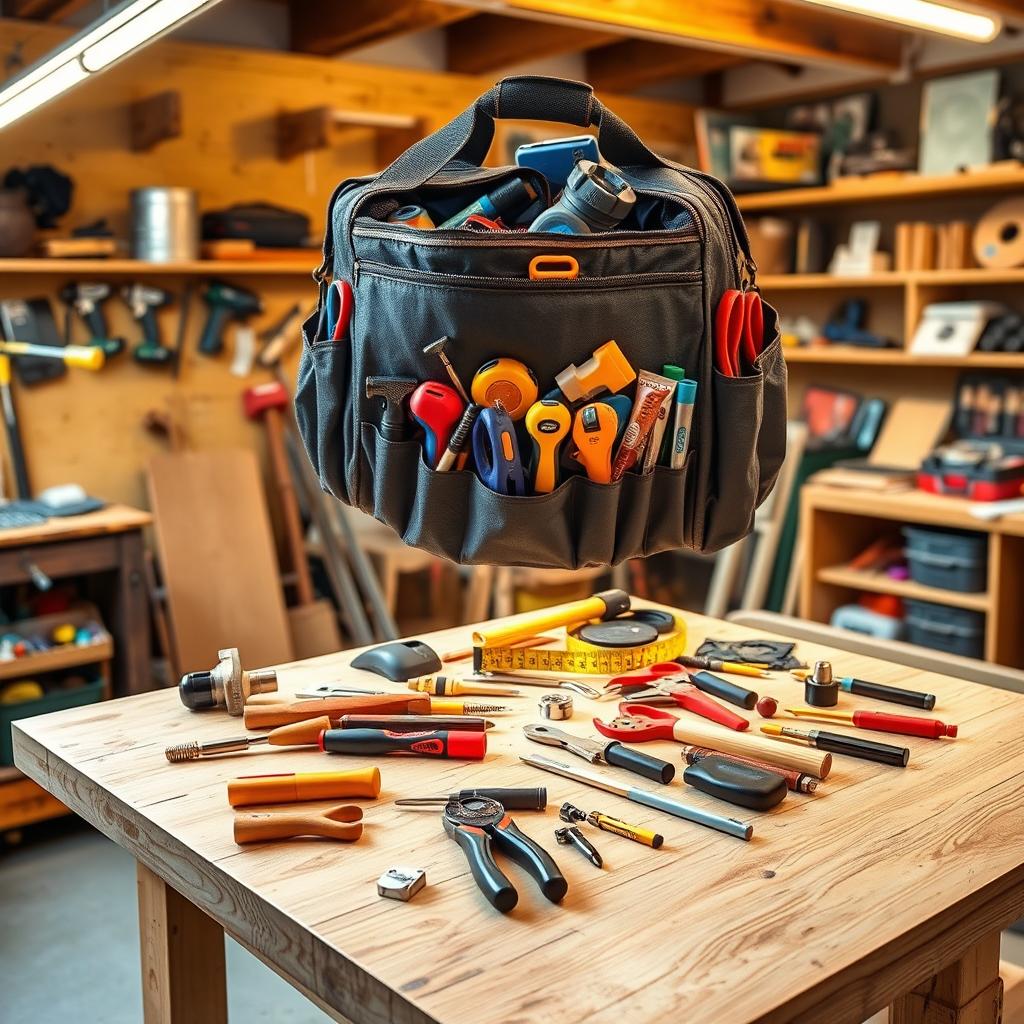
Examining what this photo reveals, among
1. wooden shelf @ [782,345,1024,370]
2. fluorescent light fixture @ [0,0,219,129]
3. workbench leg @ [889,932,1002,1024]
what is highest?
fluorescent light fixture @ [0,0,219,129]

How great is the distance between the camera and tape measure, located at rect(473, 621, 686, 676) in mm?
1857

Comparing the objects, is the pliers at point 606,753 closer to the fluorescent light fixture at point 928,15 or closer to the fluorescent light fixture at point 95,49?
the fluorescent light fixture at point 95,49

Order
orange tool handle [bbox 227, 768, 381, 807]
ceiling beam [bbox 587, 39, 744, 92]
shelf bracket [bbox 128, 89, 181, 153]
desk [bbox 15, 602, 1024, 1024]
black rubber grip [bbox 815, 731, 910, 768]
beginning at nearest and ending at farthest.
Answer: desk [bbox 15, 602, 1024, 1024] → orange tool handle [bbox 227, 768, 381, 807] → black rubber grip [bbox 815, 731, 910, 768] → shelf bracket [bbox 128, 89, 181, 153] → ceiling beam [bbox 587, 39, 744, 92]

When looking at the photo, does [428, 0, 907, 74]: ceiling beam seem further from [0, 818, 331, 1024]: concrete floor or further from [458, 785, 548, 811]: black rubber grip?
[0, 818, 331, 1024]: concrete floor

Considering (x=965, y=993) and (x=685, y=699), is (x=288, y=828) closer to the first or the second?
(x=685, y=699)

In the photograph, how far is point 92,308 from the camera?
3701 mm

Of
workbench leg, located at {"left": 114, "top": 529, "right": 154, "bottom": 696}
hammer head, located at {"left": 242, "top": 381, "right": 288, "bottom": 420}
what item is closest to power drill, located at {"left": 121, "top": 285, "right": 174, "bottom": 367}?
hammer head, located at {"left": 242, "top": 381, "right": 288, "bottom": 420}

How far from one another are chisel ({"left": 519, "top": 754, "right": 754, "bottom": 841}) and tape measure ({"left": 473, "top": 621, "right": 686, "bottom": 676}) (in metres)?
0.34

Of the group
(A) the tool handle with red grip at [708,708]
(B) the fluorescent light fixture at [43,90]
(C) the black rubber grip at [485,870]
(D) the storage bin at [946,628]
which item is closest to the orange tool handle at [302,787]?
(C) the black rubber grip at [485,870]

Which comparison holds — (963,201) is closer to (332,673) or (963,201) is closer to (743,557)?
(743,557)

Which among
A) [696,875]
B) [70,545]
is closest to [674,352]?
[696,875]

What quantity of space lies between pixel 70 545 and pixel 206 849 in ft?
7.16

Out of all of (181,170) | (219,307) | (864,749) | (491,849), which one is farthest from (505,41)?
(491,849)

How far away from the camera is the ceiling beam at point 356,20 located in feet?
11.7
